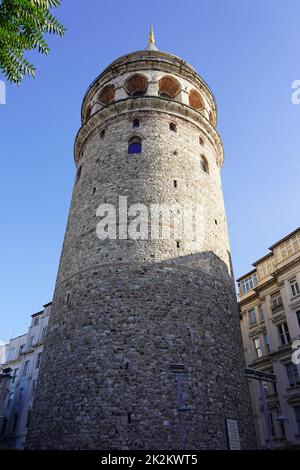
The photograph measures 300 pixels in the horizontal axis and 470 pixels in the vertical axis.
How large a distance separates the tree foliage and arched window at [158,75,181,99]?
1616cm

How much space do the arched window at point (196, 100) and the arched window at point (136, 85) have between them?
2.56 metres

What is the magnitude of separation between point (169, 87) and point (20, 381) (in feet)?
79.6

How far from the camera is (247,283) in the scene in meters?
27.6

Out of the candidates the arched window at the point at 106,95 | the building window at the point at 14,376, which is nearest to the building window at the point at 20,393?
the building window at the point at 14,376

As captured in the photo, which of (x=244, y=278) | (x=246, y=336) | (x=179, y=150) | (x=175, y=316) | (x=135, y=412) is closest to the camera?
(x=135, y=412)

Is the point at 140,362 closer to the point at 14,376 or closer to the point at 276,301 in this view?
the point at 276,301

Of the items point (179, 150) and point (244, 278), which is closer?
point (179, 150)

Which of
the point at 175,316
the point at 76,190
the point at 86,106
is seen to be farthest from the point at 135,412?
the point at 86,106

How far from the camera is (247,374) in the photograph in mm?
14594

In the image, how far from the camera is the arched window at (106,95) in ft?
65.8

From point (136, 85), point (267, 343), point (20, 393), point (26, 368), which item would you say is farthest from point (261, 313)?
point (20, 393)

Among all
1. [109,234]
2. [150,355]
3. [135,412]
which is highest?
[109,234]

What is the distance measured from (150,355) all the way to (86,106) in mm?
14814

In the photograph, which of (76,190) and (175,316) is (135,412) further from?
(76,190)
